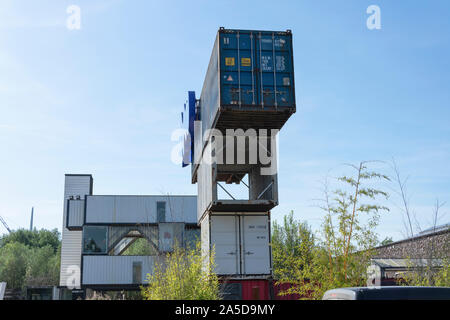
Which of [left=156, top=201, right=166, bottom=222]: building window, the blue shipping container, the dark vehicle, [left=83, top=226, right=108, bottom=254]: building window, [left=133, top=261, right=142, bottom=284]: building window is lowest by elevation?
the dark vehicle

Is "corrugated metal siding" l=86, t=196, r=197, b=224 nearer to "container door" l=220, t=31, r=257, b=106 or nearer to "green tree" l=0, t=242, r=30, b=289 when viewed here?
"container door" l=220, t=31, r=257, b=106

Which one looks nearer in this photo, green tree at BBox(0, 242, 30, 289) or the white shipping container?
the white shipping container

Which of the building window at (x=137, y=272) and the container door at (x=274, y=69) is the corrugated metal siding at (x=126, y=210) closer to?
the building window at (x=137, y=272)

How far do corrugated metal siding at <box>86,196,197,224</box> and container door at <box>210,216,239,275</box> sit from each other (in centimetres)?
1613

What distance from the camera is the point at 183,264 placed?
40.9 ft

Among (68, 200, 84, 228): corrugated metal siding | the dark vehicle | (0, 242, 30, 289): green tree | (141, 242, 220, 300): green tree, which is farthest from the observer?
(0, 242, 30, 289): green tree

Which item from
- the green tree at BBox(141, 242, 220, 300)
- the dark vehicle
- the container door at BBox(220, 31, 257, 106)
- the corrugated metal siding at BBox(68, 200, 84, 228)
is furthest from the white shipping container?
the corrugated metal siding at BBox(68, 200, 84, 228)

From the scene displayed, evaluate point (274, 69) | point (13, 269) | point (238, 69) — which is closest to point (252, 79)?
point (238, 69)

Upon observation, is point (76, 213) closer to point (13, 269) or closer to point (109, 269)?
point (109, 269)

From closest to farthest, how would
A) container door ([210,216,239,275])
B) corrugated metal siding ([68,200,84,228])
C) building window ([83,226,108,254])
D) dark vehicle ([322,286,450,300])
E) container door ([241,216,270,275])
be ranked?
1. dark vehicle ([322,286,450,300])
2. container door ([210,216,239,275])
3. container door ([241,216,270,275])
4. building window ([83,226,108,254])
5. corrugated metal siding ([68,200,84,228])

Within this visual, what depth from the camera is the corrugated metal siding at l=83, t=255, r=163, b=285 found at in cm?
3234

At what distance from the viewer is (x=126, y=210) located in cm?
3431
